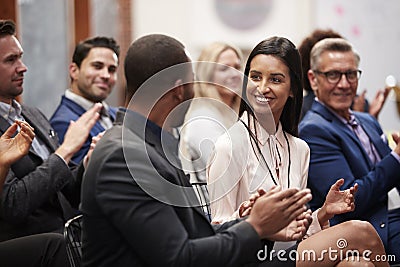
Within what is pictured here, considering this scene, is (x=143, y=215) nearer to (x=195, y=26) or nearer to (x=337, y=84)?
(x=337, y=84)

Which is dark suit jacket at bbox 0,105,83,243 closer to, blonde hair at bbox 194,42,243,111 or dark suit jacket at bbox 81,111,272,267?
dark suit jacket at bbox 81,111,272,267

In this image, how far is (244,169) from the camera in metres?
1.94

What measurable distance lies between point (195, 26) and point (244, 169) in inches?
127

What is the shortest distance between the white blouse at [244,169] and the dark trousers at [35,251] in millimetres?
517

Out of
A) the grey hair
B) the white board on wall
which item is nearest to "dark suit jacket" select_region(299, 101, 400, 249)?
the grey hair

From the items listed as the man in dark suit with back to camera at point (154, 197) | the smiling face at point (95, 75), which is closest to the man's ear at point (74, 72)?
the smiling face at point (95, 75)

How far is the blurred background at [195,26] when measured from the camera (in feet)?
13.8

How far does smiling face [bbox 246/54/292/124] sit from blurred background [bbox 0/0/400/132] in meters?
2.40

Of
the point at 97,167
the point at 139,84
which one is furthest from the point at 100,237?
the point at 139,84

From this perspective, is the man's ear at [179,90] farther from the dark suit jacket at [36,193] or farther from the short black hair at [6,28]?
the short black hair at [6,28]

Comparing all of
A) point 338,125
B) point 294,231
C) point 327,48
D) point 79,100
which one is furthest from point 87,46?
point 294,231

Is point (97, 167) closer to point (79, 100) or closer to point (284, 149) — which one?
point (284, 149)

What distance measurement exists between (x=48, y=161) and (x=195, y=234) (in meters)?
0.90

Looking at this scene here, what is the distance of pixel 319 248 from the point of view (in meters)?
1.71
